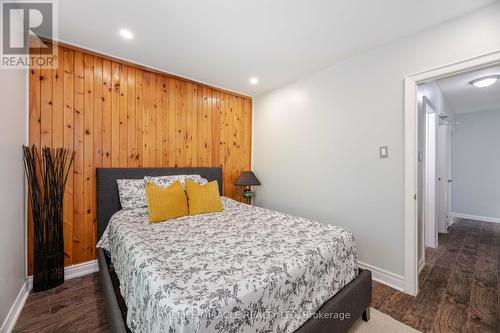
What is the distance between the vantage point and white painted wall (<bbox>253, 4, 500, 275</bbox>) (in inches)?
74.2

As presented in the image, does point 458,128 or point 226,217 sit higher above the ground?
point 458,128

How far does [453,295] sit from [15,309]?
381cm

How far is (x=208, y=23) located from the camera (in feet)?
6.24

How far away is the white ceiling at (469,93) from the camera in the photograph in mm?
2897

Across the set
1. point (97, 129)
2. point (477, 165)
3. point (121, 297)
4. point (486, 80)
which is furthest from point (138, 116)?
point (477, 165)

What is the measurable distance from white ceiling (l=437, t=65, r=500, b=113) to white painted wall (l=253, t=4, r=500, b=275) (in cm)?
120

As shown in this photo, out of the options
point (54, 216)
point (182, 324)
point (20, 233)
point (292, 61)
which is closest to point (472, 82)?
point (292, 61)

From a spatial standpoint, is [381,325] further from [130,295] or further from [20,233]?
[20,233]

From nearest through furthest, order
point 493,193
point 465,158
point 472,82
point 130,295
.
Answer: point 130,295 → point 472,82 → point 493,193 → point 465,158

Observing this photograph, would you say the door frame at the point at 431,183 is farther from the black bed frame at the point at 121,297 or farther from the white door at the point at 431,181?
the black bed frame at the point at 121,297

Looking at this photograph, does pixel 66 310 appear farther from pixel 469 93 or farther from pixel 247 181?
pixel 469 93

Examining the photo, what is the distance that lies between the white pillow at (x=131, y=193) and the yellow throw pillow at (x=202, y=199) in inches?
20.4

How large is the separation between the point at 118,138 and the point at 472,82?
4.86 metres

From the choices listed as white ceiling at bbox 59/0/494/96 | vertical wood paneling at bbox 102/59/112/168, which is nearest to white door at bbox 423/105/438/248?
white ceiling at bbox 59/0/494/96
